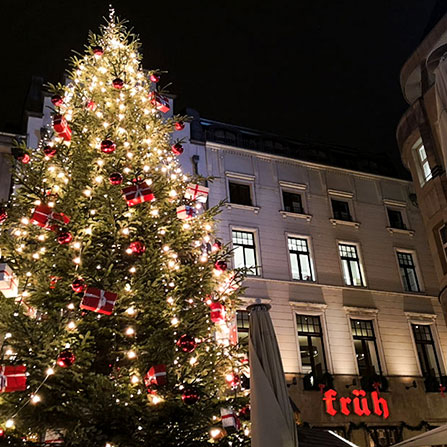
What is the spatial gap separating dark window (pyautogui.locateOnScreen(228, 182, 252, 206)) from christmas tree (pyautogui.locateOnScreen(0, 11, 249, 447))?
30.2ft

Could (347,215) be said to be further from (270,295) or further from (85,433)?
(85,433)

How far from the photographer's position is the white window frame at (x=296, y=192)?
19.7 m

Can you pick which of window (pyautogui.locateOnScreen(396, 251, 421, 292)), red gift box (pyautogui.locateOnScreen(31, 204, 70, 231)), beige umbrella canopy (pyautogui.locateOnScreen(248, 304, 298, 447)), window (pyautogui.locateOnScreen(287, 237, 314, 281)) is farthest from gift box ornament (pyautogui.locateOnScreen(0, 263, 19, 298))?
window (pyautogui.locateOnScreen(396, 251, 421, 292))

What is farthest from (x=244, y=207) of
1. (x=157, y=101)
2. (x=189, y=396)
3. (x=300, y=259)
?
(x=189, y=396)

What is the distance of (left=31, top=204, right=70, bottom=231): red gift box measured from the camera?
7.42 metres

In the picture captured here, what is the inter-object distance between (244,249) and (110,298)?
1173cm

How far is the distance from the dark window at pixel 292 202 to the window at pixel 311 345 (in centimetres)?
458

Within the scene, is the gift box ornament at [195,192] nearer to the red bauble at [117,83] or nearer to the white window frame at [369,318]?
the red bauble at [117,83]

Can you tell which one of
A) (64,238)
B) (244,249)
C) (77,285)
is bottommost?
(77,285)

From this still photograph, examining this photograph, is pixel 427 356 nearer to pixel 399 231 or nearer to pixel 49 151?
pixel 399 231

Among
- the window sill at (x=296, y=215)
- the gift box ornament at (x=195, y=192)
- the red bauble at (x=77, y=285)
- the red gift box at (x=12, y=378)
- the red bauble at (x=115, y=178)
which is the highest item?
the window sill at (x=296, y=215)

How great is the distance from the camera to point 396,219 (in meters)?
21.9

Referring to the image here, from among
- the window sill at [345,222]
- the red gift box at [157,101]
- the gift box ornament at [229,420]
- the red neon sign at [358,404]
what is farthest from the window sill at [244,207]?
the gift box ornament at [229,420]

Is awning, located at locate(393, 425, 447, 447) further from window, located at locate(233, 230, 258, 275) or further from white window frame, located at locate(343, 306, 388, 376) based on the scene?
white window frame, located at locate(343, 306, 388, 376)
